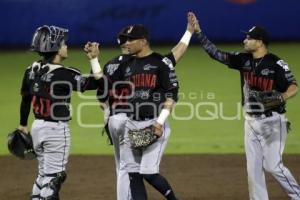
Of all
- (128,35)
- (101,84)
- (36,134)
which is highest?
(128,35)

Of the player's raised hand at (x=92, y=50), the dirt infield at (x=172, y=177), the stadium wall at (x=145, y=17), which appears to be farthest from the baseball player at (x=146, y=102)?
the stadium wall at (x=145, y=17)

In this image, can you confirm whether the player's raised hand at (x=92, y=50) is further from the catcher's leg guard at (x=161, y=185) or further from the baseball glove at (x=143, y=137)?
the catcher's leg guard at (x=161, y=185)

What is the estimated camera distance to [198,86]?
49.6ft

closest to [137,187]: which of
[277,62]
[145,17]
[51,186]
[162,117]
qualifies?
[162,117]

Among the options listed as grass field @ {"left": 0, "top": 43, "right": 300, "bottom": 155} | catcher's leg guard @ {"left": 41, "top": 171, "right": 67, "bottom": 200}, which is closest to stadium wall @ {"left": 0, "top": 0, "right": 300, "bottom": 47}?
grass field @ {"left": 0, "top": 43, "right": 300, "bottom": 155}

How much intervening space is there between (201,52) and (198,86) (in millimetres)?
4064

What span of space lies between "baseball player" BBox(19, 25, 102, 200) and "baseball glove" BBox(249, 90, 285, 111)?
1590 millimetres

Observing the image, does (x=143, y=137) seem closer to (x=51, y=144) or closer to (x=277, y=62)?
(x=51, y=144)

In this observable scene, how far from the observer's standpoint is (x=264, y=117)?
7.71 m

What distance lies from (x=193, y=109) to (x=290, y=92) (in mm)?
5768

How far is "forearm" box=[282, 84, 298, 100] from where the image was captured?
7.52 meters

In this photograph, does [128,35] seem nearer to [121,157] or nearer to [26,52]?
[121,157]

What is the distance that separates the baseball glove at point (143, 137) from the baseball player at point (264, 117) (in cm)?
111

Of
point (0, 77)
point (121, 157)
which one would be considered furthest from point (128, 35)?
point (0, 77)
